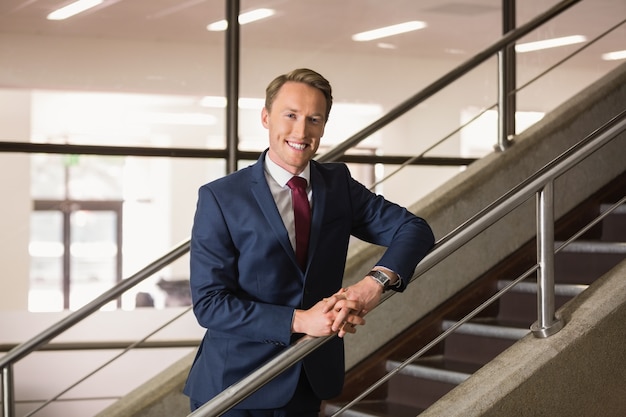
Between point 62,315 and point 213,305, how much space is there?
11.4 feet

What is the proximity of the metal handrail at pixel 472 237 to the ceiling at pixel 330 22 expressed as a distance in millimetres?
2514

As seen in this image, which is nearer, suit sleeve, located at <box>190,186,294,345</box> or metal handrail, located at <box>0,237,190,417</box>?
suit sleeve, located at <box>190,186,294,345</box>

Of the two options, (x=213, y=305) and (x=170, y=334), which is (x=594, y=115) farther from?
(x=213, y=305)

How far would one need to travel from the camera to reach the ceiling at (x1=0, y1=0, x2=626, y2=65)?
543 centimetres

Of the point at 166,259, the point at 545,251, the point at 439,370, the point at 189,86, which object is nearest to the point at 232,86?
the point at 189,86

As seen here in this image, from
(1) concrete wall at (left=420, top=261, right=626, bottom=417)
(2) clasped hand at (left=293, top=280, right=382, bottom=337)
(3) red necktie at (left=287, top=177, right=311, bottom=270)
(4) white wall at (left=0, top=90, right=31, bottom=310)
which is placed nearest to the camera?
(2) clasped hand at (left=293, top=280, right=382, bottom=337)

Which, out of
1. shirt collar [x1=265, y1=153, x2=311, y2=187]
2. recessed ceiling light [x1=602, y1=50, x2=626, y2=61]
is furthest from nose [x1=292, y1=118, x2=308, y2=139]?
recessed ceiling light [x1=602, y1=50, x2=626, y2=61]

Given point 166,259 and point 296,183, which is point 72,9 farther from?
point 296,183

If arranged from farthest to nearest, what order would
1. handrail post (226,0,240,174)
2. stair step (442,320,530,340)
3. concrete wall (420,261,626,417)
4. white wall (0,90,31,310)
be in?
handrail post (226,0,240,174) → white wall (0,90,31,310) → stair step (442,320,530,340) → concrete wall (420,261,626,417)

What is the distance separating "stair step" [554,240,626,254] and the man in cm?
253

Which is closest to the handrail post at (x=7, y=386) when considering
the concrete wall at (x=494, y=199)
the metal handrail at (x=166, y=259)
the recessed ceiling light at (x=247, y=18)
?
the metal handrail at (x=166, y=259)

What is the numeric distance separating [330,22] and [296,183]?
369 cm

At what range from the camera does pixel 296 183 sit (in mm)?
2318

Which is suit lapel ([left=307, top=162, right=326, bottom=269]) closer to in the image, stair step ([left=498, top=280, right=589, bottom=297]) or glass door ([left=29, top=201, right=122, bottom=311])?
stair step ([left=498, top=280, right=589, bottom=297])
